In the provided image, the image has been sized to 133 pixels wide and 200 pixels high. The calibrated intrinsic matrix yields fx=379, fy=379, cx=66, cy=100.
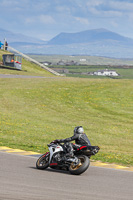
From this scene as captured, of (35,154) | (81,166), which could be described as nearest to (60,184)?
(81,166)

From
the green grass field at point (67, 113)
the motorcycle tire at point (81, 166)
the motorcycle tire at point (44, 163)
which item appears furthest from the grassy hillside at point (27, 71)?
the motorcycle tire at point (81, 166)

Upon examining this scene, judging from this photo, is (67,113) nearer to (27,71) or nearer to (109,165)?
(109,165)

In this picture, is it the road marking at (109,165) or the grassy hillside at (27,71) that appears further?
the grassy hillside at (27,71)

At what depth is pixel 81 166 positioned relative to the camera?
11664 mm

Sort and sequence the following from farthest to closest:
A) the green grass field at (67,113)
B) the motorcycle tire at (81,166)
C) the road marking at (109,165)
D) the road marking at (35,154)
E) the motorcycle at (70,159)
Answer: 1. the green grass field at (67,113)
2. the road marking at (35,154)
3. the road marking at (109,165)
4. the motorcycle at (70,159)
5. the motorcycle tire at (81,166)

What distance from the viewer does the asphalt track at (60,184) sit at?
8883mm

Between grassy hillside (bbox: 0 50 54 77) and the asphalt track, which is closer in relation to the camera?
the asphalt track

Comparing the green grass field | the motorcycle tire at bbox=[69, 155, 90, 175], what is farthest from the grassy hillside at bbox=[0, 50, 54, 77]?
the motorcycle tire at bbox=[69, 155, 90, 175]

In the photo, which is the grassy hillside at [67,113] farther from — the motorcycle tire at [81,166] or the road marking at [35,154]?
the motorcycle tire at [81,166]

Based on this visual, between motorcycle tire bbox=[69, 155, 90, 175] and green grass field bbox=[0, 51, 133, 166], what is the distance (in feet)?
11.6

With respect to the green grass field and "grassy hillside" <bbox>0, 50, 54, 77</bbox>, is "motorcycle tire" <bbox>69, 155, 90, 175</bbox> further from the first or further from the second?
"grassy hillside" <bbox>0, 50, 54, 77</bbox>

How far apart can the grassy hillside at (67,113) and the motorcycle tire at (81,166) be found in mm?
3570

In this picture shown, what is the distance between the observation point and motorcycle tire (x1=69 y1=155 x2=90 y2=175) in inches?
457

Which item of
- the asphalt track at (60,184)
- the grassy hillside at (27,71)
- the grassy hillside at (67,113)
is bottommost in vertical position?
the grassy hillside at (67,113)
